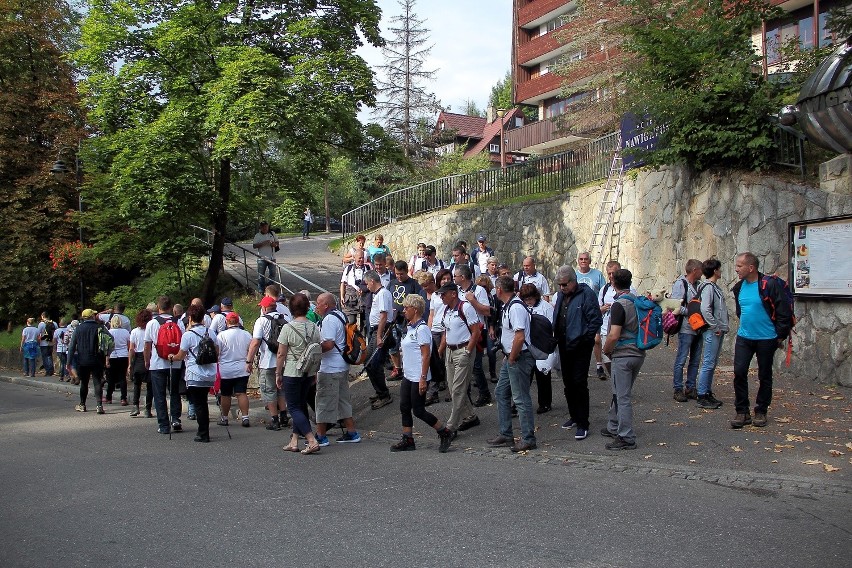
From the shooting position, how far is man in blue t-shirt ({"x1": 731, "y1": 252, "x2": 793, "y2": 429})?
790 cm

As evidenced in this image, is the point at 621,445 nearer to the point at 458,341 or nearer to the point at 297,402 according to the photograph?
the point at 458,341

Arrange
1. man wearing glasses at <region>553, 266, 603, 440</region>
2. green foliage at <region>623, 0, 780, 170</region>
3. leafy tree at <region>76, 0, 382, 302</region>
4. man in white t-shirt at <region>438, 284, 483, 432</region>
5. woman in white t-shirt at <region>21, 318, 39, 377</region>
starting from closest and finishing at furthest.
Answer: man wearing glasses at <region>553, 266, 603, 440</region>
man in white t-shirt at <region>438, 284, 483, 432</region>
green foliage at <region>623, 0, 780, 170</region>
leafy tree at <region>76, 0, 382, 302</region>
woman in white t-shirt at <region>21, 318, 39, 377</region>

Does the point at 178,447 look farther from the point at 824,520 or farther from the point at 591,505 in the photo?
the point at 824,520

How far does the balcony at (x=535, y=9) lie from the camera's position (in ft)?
120

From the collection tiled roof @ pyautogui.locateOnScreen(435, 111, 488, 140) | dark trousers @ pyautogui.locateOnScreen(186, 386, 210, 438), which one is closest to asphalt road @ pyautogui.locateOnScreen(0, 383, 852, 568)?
dark trousers @ pyautogui.locateOnScreen(186, 386, 210, 438)

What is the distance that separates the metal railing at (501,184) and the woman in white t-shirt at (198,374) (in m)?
11.8

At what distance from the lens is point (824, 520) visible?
5.43 metres

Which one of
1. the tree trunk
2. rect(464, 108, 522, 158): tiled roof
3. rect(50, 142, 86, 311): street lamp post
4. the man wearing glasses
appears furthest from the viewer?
rect(464, 108, 522, 158): tiled roof

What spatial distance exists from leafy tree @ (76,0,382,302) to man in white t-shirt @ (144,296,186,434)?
5.73m

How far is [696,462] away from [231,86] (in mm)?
12272

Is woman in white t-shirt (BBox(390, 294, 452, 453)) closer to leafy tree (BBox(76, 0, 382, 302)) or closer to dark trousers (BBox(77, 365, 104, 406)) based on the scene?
dark trousers (BBox(77, 365, 104, 406))

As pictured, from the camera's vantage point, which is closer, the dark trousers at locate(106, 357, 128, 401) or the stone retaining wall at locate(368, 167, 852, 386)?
the stone retaining wall at locate(368, 167, 852, 386)

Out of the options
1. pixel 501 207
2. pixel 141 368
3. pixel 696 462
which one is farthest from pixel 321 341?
pixel 501 207

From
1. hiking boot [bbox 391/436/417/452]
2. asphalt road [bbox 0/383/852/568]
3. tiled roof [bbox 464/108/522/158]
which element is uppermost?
tiled roof [bbox 464/108/522/158]
